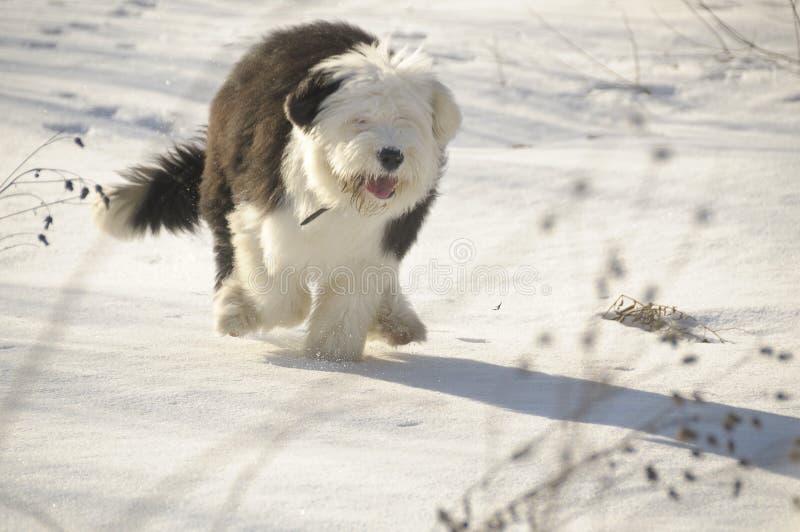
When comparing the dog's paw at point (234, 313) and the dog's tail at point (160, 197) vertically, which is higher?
the dog's tail at point (160, 197)

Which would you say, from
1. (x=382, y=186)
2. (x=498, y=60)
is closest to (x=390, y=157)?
(x=382, y=186)

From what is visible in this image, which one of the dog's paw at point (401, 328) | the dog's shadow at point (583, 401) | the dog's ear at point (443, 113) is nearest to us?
the dog's shadow at point (583, 401)

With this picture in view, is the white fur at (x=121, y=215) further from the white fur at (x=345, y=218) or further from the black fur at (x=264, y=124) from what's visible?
the white fur at (x=345, y=218)

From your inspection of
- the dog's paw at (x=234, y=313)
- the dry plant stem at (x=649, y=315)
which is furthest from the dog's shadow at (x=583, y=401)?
the dry plant stem at (x=649, y=315)

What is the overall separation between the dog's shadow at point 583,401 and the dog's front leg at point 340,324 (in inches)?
3.0

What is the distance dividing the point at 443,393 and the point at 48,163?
451cm

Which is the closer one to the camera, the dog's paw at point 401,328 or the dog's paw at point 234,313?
the dog's paw at point 234,313

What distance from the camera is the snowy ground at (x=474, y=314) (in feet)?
7.80

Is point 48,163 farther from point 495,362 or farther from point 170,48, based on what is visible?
point 495,362

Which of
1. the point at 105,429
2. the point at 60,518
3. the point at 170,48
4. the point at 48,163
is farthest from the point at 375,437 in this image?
the point at 170,48

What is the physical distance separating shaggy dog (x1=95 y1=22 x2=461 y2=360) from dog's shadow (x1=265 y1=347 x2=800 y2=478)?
0.23 metres

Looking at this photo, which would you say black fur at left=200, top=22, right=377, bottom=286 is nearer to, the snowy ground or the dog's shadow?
the snowy ground

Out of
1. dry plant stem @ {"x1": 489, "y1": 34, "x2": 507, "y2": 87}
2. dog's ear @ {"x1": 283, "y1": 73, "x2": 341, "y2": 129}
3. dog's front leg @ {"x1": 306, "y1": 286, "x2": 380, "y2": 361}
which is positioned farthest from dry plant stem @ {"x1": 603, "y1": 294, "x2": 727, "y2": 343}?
dry plant stem @ {"x1": 489, "y1": 34, "x2": 507, "y2": 87}

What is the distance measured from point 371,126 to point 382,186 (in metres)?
0.23
